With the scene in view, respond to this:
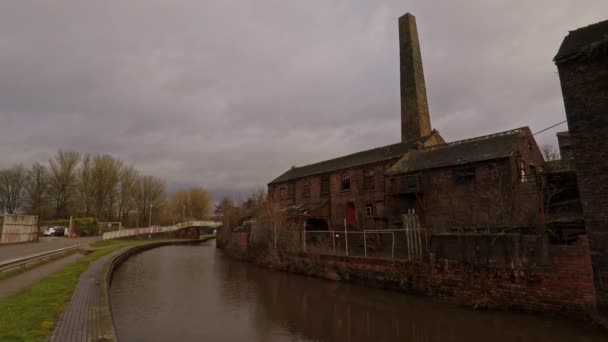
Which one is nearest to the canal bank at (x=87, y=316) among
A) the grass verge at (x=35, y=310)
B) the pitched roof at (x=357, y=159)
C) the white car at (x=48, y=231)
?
the grass verge at (x=35, y=310)

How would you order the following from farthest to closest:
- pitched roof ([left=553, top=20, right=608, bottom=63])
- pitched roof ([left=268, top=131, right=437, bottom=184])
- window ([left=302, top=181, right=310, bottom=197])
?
window ([left=302, top=181, right=310, bottom=197]) → pitched roof ([left=268, top=131, right=437, bottom=184]) → pitched roof ([left=553, top=20, right=608, bottom=63])

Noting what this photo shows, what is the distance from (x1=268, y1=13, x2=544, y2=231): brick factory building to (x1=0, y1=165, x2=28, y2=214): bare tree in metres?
43.2

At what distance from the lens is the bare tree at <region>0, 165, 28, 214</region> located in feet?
153

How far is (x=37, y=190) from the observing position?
46.1m

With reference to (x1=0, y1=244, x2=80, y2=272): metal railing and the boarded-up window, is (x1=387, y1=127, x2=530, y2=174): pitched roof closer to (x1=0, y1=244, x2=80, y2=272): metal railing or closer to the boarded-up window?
the boarded-up window

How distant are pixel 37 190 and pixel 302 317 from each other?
52.8 m

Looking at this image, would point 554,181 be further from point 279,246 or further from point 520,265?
point 279,246

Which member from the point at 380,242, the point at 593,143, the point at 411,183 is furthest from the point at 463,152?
the point at 593,143

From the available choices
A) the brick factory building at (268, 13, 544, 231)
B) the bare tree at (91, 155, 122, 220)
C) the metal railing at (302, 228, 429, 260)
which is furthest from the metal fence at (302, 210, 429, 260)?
the bare tree at (91, 155, 122, 220)

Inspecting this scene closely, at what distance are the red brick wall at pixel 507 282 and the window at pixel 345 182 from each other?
36.0 ft

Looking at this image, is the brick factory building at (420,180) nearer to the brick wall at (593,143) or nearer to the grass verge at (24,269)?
the brick wall at (593,143)

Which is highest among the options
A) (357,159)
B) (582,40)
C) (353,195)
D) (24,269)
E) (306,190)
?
(582,40)

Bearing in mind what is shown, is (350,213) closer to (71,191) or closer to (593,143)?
(593,143)

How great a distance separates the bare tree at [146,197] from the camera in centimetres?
5545
